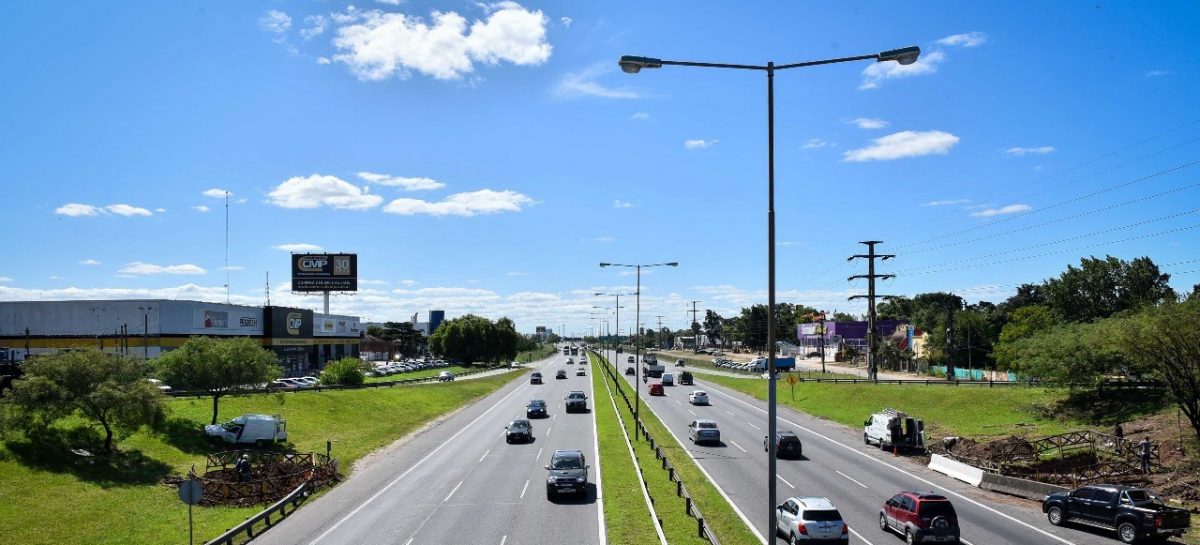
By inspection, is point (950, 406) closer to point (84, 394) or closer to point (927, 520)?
point (927, 520)

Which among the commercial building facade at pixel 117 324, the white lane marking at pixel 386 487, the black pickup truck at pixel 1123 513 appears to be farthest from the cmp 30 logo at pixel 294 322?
the black pickup truck at pixel 1123 513

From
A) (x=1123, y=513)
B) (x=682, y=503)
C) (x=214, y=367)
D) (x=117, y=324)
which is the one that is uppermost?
(x=117, y=324)

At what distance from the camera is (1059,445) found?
39.2 metres

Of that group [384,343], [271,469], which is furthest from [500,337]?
[271,469]

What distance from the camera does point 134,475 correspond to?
35.4 m

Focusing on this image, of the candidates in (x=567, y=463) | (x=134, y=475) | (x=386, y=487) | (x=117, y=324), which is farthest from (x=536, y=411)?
(x=117, y=324)

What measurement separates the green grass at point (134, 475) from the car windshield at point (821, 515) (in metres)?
19.7

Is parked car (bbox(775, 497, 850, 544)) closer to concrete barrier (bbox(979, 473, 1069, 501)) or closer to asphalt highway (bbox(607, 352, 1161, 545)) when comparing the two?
asphalt highway (bbox(607, 352, 1161, 545))

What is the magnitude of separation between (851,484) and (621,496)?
37.8 feet

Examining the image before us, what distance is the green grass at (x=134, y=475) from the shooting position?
2683cm

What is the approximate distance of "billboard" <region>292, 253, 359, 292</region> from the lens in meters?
118

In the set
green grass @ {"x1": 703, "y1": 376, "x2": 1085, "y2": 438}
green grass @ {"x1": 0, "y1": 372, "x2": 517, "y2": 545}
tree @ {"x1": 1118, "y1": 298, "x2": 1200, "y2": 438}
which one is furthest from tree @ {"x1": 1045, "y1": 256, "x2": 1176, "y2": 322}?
green grass @ {"x1": 0, "y1": 372, "x2": 517, "y2": 545}

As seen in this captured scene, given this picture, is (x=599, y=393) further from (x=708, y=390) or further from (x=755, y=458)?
(x=755, y=458)

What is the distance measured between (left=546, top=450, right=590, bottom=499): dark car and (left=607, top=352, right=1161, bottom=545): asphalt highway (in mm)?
6043
